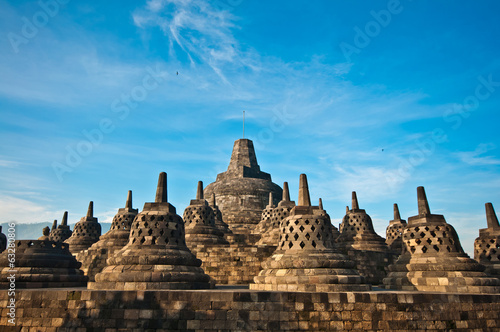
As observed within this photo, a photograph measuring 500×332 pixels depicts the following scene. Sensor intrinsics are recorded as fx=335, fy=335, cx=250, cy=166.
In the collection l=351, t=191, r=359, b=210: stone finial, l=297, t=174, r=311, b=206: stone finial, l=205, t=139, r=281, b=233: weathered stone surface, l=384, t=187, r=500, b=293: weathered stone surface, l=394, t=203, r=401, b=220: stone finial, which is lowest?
l=384, t=187, r=500, b=293: weathered stone surface

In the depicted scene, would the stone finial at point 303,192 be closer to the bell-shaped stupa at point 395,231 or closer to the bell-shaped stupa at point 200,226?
the bell-shaped stupa at point 200,226

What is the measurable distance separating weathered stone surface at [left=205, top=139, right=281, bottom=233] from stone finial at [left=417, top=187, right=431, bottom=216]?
17003mm

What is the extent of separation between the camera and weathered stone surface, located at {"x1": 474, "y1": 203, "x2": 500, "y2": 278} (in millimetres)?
15672

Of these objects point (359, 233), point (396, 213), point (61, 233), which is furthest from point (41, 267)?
point (396, 213)

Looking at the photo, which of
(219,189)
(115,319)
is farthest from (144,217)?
(219,189)

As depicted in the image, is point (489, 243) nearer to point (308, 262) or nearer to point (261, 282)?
point (308, 262)

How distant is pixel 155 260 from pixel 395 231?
18.9 m

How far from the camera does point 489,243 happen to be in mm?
16047

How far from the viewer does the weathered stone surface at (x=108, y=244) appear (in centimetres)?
1734

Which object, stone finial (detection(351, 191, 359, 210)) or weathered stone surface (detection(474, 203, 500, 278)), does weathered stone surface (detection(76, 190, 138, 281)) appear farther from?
weathered stone surface (detection(474, 203, 500, 278))

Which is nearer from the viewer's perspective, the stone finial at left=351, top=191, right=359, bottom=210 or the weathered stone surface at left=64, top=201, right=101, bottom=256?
the stone finial at left=351, top=191, right=359, bottom=210

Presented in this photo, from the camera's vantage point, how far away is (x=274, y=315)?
28.9 feet

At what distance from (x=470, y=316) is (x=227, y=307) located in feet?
21.9

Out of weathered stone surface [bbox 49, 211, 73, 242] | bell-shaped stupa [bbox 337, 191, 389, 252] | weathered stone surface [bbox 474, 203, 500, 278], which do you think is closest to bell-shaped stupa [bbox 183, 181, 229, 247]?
bell-shaped stupa [bbox 337, 191, 389, 252]
